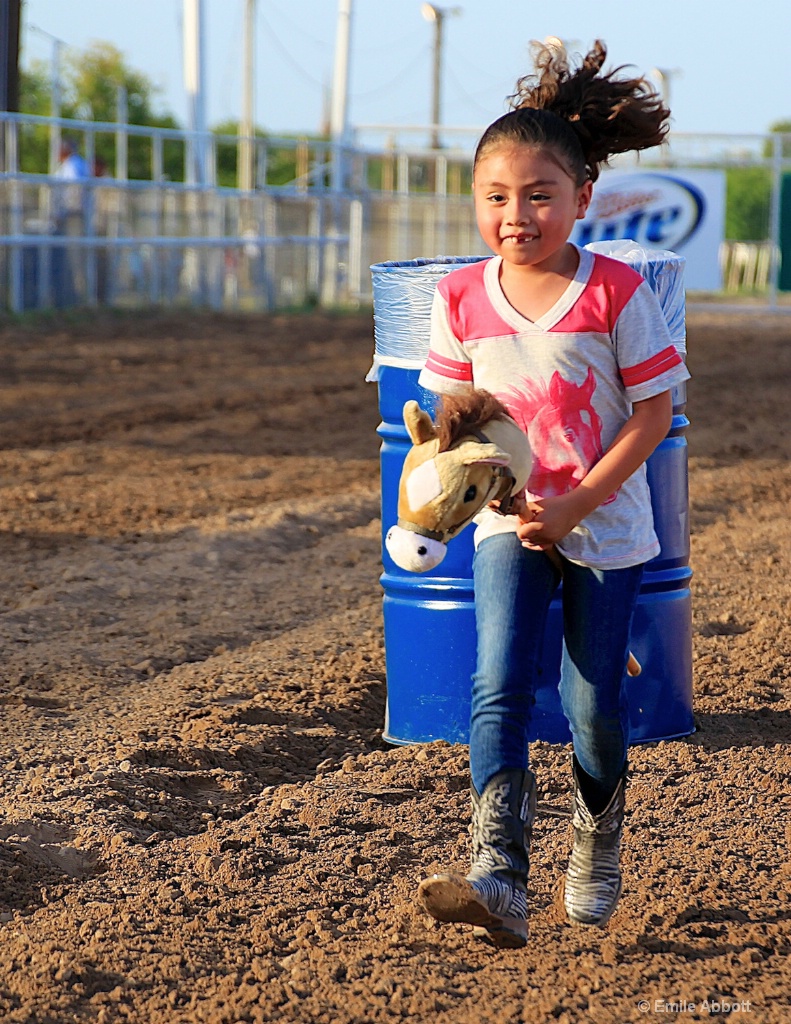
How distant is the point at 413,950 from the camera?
2.87 metres

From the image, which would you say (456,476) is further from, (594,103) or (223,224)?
(223,224)

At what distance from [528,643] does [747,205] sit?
1861 inches

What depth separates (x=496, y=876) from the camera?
272cm

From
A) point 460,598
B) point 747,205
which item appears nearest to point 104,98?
point 747,205

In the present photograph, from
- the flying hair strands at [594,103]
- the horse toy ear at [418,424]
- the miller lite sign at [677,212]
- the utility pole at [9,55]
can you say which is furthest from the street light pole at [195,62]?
the horse toy ear at [418,424]

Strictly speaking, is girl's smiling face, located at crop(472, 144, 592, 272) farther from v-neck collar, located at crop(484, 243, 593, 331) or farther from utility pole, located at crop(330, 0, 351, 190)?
utility pole, located at crop(330, 0, 351, 190)

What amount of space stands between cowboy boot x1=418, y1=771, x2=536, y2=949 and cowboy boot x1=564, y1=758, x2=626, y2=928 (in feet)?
0.51

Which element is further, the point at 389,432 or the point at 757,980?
the point at 389,432

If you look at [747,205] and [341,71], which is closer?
[341,71]

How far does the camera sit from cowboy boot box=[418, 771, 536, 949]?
264 centimetres

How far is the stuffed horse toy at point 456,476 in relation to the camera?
8.70 feet

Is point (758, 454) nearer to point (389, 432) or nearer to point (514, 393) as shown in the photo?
point (389, 432)

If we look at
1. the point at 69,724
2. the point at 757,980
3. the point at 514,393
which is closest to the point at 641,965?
the point at 757,980

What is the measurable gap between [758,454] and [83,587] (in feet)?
17.1
